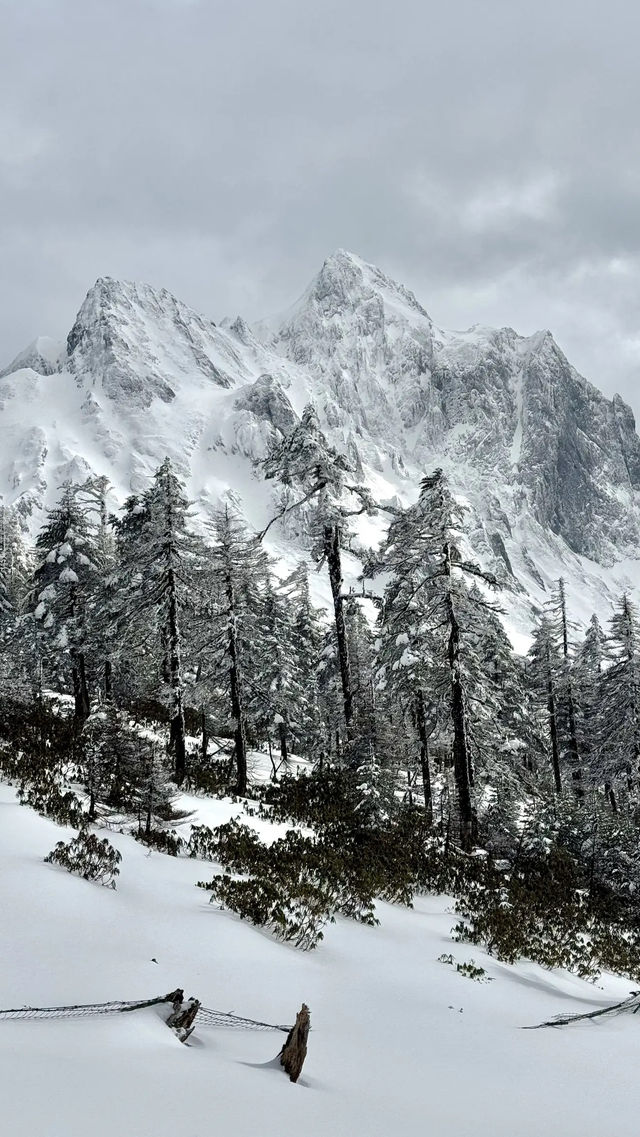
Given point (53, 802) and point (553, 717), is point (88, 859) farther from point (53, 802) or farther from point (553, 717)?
point (553, 717)

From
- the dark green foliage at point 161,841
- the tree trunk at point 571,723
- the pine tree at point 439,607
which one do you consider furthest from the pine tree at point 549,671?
the dark green foliage at point 161,841

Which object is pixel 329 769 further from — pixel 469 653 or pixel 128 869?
pixel 128 869

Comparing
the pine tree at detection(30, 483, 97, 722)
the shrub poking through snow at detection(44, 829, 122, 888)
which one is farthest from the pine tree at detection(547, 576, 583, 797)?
the shrub poking through snow at detection(44, 829, 122, 888)

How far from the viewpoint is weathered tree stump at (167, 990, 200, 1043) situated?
167 inches

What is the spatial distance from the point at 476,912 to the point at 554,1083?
799 centimetres

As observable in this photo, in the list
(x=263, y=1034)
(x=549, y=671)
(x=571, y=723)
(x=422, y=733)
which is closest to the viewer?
(x=263, y=1034)

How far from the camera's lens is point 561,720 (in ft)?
125

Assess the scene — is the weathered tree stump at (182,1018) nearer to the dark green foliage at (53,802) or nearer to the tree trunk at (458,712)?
the dark green foliage at (53,802)

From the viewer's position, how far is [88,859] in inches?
331

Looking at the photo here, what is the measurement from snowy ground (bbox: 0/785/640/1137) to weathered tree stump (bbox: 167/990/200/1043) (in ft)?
0.29

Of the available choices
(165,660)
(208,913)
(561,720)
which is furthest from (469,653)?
(561,720)

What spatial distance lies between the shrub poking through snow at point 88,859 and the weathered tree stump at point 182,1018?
3.82m

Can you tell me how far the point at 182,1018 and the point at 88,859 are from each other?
4620 mm

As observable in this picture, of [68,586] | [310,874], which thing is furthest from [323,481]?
[68,586]
